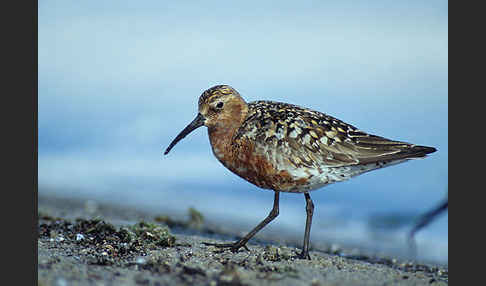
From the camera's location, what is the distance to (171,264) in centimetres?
499

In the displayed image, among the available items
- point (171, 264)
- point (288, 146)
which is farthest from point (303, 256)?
point (171, 264)

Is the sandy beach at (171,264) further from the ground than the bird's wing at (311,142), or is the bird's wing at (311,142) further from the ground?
the bird's wing at (311,142)

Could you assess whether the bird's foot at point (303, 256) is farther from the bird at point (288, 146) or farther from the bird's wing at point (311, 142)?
the bird's wing at point (311, 142)

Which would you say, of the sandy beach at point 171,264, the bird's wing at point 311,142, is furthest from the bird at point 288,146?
the sandy beach at point 171,264

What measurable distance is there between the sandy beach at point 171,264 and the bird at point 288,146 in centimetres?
45

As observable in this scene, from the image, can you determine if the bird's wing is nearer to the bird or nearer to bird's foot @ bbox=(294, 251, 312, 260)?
the bird

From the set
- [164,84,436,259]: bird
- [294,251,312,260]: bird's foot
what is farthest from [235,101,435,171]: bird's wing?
[294,251,312,260]: bird's foot

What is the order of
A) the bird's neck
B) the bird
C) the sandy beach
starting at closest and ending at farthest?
1. the sandy beach
2. the bird
3. the bird's neck

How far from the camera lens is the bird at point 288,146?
575cm

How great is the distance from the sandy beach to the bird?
1.47 feet

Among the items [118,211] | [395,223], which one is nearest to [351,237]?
[395,223]

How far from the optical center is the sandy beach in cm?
448

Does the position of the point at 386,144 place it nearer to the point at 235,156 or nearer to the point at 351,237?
the point at 235,156

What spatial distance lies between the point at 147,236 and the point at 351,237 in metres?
4.87
